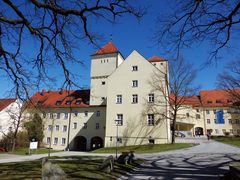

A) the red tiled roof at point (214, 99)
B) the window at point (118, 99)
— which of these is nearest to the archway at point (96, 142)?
the window at point (118, 99)

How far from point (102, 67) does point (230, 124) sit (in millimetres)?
37663

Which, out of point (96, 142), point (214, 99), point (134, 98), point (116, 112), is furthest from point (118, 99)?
point (214, 99)

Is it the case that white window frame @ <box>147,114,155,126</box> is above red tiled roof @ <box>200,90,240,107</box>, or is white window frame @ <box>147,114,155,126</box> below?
below

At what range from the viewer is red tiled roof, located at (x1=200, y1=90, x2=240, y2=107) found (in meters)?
57.8

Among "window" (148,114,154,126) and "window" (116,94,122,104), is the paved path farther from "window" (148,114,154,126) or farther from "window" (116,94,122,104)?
"window" (116,94,122,104)

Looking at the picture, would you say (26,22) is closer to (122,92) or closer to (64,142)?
(122,92)

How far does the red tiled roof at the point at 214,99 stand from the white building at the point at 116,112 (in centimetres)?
2957

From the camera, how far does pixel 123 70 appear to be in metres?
33.9

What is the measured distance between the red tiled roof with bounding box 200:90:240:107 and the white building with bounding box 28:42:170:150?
29567mm

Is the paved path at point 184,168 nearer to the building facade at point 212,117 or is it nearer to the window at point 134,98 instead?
the window at point 134,98

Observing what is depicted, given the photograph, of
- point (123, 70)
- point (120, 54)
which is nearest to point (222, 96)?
point (120, 54)

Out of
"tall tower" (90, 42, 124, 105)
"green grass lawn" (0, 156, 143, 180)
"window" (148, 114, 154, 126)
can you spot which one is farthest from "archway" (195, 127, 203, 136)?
"green grass lawn" (0, 156, 143, 180)

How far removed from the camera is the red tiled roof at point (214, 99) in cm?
5781

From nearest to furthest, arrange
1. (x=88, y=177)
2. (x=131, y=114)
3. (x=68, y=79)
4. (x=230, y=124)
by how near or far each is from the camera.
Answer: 1. (x=68, y=79)
2. (x=88, y=177)
3. (x=131, y=114)
4. (x=230, y=124)
